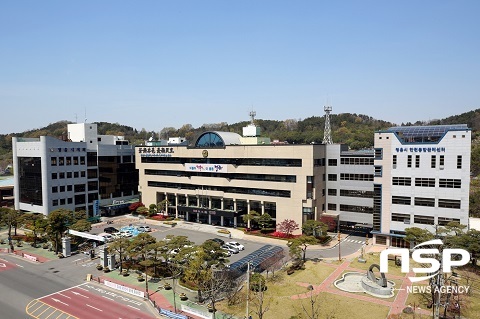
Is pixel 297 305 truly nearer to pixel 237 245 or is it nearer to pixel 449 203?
pixel 237 245

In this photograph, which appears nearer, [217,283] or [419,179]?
[217,283]

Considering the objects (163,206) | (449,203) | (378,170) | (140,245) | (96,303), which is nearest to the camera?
(96,303)

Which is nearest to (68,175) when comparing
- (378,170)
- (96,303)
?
(96,303)

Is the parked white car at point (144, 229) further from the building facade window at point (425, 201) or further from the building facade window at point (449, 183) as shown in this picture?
the building facade window at point (449, 183)

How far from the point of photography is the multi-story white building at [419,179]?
191 ft

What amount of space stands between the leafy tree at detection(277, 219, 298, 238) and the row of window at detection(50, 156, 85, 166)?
5440cm

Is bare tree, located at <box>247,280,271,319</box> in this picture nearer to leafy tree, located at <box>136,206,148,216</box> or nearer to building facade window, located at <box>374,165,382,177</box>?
building facade window, located at <box>374,165,382,177</box>

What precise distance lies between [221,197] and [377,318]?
50377 mm

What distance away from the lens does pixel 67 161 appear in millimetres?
86688

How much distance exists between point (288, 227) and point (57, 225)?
4326cm

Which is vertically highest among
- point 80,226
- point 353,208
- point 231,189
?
point 231,189

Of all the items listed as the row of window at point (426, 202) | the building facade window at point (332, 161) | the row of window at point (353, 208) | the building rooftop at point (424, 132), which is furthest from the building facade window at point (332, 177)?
the building rooftop at point (424, 132)

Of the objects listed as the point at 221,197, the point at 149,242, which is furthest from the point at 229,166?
the point at 149,242

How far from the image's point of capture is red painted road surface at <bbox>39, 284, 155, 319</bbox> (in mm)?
40562
